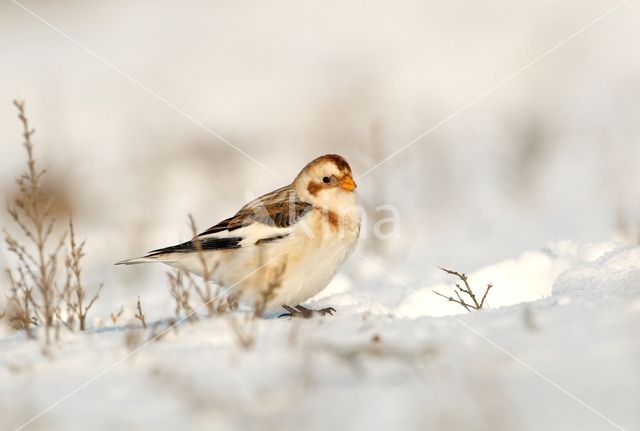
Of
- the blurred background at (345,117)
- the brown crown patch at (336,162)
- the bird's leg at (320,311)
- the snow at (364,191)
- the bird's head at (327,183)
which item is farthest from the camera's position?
the blurred background at (345,117)

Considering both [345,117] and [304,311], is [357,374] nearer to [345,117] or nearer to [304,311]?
[304,311]

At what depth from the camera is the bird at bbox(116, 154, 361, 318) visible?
4945mm

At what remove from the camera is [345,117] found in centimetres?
1280

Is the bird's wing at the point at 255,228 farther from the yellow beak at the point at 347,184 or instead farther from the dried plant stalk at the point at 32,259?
the dried plant stalk at the point at 32,259

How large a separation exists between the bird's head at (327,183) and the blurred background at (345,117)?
1.09 m

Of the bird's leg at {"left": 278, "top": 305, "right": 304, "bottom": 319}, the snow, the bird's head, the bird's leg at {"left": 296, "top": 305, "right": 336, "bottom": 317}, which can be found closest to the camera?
the snow

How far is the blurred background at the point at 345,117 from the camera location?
356 inches

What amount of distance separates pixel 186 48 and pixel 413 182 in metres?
9.89

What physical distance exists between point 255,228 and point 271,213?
0.15 meters

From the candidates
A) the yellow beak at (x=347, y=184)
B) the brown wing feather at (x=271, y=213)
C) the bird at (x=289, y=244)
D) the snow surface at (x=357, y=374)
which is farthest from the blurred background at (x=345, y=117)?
the snow surface at (x=357, y=374)

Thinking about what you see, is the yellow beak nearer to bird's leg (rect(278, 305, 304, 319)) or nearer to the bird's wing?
the bird's wing

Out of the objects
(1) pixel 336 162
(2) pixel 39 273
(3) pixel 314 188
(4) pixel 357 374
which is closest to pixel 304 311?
(3) pixel 314 188

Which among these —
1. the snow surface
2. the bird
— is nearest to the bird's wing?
the bird

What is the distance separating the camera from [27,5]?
22875mm
